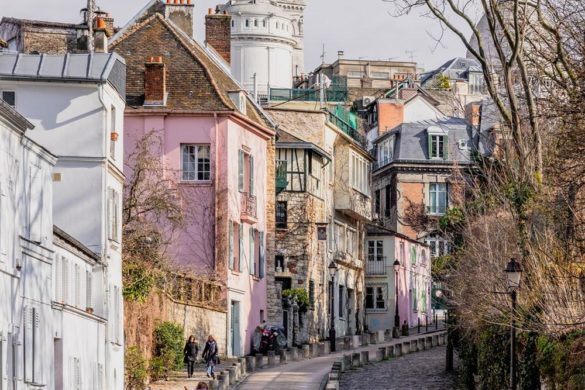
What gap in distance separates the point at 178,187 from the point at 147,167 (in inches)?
205

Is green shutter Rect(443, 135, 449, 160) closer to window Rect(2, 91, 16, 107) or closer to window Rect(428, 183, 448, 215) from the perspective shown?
window Rect(428, 183, 448, 215)

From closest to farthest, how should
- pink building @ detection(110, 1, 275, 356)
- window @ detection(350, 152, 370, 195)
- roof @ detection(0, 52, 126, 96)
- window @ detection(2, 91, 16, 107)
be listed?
roof @ detection(0, 52, 126, 96), window @ detection(2, 91, 16, 107), pink building @ detection(110, 1, 275, 356), window @ detection(350, 152, 370, 195)

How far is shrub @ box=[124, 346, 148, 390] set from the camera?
51.8 meters

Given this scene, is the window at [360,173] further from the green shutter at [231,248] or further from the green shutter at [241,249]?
the green shutter at [231,248]

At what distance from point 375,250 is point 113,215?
48408 mm

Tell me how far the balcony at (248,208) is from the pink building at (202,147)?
0.04 meters

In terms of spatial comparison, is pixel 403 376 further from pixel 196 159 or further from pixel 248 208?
pixel 196 159

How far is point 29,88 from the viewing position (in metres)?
49.3

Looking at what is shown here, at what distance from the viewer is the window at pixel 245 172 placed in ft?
229

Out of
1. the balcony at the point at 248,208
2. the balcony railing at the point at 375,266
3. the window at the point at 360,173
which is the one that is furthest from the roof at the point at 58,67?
the balcony railing at the point at 375,266

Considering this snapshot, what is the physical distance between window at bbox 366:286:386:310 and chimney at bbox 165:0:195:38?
2753 cm

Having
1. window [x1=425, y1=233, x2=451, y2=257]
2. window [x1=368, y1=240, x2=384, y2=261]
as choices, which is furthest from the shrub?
window [x1=425, y1=233, x2=451, y2=257]

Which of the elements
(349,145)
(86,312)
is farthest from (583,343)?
(349,145)

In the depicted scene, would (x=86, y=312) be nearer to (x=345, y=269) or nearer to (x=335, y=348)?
(x=335, y=348)
